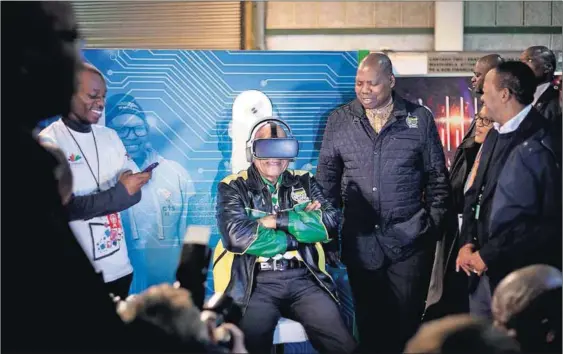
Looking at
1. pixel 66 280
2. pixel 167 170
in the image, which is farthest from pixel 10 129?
pixel 167 170

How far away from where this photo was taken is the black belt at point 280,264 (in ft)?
11.0

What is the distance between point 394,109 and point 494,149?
63 cm

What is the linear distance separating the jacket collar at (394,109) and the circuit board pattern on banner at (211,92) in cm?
24

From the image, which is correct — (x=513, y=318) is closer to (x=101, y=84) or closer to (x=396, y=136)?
(x=396, y=136)

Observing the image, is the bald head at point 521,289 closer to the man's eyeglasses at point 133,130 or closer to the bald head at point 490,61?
the bald head at point 490,61

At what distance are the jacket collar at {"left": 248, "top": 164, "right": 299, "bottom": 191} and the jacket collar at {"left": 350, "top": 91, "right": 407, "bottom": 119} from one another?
48 cm

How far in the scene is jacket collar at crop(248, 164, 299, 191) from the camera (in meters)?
3.39

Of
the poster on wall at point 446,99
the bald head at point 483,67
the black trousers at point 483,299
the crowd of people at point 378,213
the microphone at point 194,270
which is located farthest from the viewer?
the poster on wall at point 446,99

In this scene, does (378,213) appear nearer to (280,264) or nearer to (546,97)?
(280,264)

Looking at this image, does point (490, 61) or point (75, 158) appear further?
point (490, 61)

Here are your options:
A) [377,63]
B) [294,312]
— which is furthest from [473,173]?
[294,312]

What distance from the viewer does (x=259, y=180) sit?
134 inches

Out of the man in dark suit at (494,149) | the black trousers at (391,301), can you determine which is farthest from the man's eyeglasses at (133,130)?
the man in dark suit at (494,149)

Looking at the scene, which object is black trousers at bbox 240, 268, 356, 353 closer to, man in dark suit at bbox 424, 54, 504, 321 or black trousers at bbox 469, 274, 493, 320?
black trousers at bbox 469, 274, 493, 320
